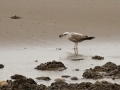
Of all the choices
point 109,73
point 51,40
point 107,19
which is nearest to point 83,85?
point 109,73

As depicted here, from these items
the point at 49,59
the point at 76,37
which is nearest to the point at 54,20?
the point at 76,37

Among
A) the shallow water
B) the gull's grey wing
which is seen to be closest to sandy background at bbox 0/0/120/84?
the shallow water

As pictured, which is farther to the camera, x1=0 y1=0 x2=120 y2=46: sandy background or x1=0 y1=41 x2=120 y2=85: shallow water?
x1=0 y1=0 x2=120 y2=46: sandy background

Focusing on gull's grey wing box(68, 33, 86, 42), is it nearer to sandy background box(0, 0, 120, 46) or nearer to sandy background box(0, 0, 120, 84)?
sandy background box(0, 0, 120, 84)

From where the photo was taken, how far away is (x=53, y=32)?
13797 mm

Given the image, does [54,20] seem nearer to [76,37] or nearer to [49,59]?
[76,37]

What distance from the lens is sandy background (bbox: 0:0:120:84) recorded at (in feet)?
35.0

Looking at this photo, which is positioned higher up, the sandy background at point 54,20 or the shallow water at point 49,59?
the sandy background at point 54,20

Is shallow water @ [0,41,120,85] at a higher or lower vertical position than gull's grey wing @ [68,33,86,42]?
lower

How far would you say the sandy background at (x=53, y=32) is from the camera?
10.7 metres

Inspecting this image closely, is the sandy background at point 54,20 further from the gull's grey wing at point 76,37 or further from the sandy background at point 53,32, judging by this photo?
the gull's grey wing at point 76,37

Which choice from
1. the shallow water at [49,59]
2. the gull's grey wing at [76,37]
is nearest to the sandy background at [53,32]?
the shallow water at [49,59]

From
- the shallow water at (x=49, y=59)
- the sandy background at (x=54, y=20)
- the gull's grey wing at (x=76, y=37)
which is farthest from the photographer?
the sandy background at (x=54, y=20)

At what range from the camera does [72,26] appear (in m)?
14.6
